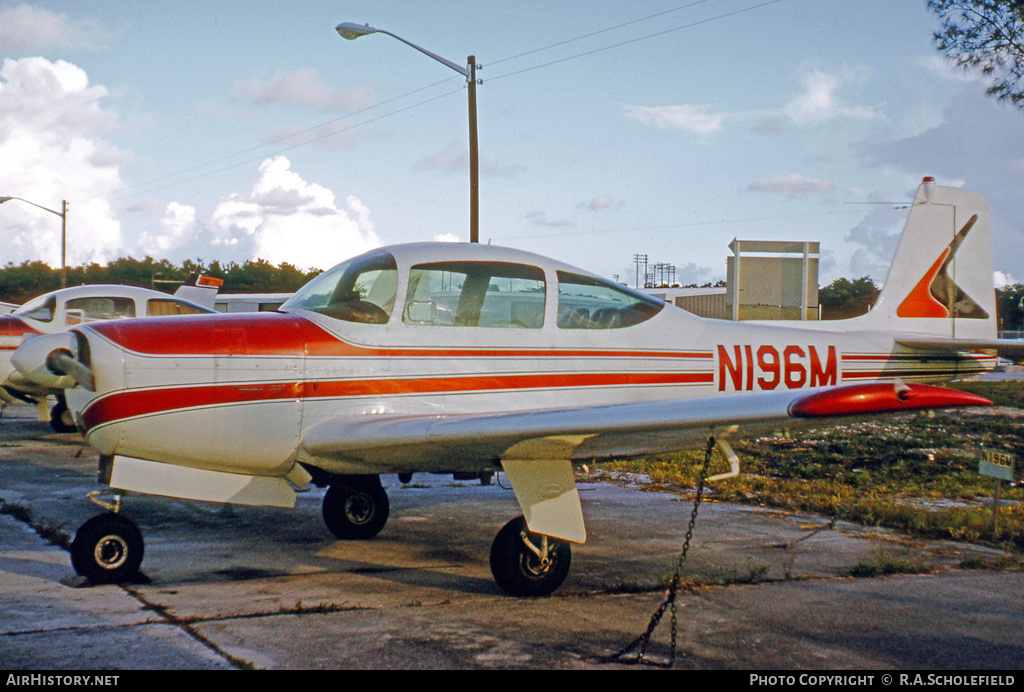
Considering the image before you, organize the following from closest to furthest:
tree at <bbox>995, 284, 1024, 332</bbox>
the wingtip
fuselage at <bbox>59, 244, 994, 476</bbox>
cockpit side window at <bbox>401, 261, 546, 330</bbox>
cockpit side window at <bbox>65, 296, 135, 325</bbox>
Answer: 1. the wingtip
2. fuselage at <bbox>59, 244, 994, 476</bbox>
3. cockpit side window at <bbox>401, 261, 546, 330</bbox>
4. cockpit side window at <bbox>65, 296, 135, 325</bbox>
5. tree at <bbox>995, 284, 1024, 332</bbox>

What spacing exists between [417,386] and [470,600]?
1302 mm

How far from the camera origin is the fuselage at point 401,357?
4.67 metres

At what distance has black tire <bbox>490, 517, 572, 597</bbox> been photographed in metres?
4.70

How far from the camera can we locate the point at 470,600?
181 inches

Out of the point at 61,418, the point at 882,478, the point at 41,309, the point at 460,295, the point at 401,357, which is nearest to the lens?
the point at 401,357

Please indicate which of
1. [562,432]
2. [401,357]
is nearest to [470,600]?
[562,432]

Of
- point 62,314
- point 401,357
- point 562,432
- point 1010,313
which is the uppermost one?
point 1010,313

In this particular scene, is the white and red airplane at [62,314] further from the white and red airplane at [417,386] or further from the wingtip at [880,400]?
the wingtip at [880,400]

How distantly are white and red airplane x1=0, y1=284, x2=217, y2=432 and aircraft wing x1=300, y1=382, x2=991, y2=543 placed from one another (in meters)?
8.45

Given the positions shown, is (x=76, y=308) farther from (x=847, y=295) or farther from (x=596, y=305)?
(x=847, y=295)

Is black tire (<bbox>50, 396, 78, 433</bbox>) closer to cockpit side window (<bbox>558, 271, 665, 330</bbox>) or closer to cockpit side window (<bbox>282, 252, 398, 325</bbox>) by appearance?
cockpit side window (<bbox>282, 252, 398, 325</bbox>)

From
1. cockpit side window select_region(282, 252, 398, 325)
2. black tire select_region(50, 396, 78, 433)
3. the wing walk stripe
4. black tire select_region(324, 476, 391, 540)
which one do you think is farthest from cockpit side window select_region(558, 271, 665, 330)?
black tire select_region(50, 396, 78, 433)

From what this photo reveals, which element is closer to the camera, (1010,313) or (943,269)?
(943,269)
